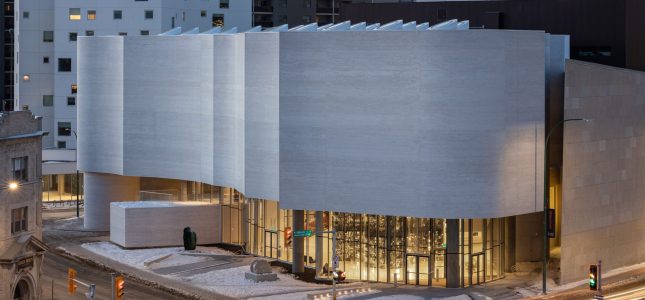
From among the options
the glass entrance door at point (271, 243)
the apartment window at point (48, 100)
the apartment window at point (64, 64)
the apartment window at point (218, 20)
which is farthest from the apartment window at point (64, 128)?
the glass entrance door at point (271, 243)

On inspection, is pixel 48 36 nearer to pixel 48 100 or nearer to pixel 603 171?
pixel 48 100

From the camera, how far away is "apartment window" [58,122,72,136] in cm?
14750

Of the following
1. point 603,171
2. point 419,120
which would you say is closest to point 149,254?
point 419,120

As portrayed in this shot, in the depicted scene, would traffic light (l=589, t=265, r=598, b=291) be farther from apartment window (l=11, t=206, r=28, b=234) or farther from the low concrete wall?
the low concrete wall

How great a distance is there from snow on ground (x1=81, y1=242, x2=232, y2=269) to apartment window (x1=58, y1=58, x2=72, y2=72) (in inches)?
1863

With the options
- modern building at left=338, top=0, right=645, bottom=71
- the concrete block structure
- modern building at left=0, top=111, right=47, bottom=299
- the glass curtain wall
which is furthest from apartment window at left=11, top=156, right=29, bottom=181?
modern building at left=338, top=0, right=645, bottom=71

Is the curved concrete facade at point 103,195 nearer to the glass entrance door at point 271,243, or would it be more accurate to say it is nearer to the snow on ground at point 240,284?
the glass entrance door at point 271,243

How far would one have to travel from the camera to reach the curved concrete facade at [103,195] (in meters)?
111

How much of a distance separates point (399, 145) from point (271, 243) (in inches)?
619

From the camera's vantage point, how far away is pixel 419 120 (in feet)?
278

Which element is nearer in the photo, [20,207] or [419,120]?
[20,207]

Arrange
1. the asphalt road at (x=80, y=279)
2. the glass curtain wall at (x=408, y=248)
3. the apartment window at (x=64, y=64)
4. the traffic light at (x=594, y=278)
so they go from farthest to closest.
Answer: the apartment window at (x=64, y=64) → the glass curtain wall at (x=408, y=248) → the asphalt road at (x=80, y=279) → the traffic light at (x=594, y=278)

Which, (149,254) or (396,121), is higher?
(396,121)

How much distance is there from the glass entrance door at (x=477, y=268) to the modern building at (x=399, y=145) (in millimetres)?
127
